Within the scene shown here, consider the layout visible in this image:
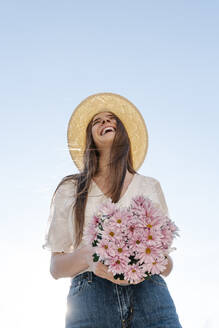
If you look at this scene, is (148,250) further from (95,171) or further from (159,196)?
(95,171)

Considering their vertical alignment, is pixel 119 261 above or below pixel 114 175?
below

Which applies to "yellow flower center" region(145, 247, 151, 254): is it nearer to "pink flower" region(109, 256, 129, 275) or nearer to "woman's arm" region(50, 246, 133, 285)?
"pink flower" region(109, 256, 129, 275)

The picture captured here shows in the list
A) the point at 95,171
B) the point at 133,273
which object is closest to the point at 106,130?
the point at 95,171

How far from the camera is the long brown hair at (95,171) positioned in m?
3.73

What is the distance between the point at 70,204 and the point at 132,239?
1070 mm

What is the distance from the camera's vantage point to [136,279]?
2.87 metres

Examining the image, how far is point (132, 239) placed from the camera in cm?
296

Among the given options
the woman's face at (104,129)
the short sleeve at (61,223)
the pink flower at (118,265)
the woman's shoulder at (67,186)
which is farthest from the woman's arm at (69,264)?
the woman's face at (104,129)

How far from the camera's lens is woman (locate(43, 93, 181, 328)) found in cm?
305

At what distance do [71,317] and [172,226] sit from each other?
3.50ft

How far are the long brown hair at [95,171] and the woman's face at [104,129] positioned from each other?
0.05 meters

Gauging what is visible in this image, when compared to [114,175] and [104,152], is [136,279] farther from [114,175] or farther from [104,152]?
[104,152]

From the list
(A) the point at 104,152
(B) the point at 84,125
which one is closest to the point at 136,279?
(A) the point at 104,152

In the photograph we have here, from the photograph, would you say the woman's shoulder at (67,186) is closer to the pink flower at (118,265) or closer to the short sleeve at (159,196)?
the short sleeve at (159,196)
